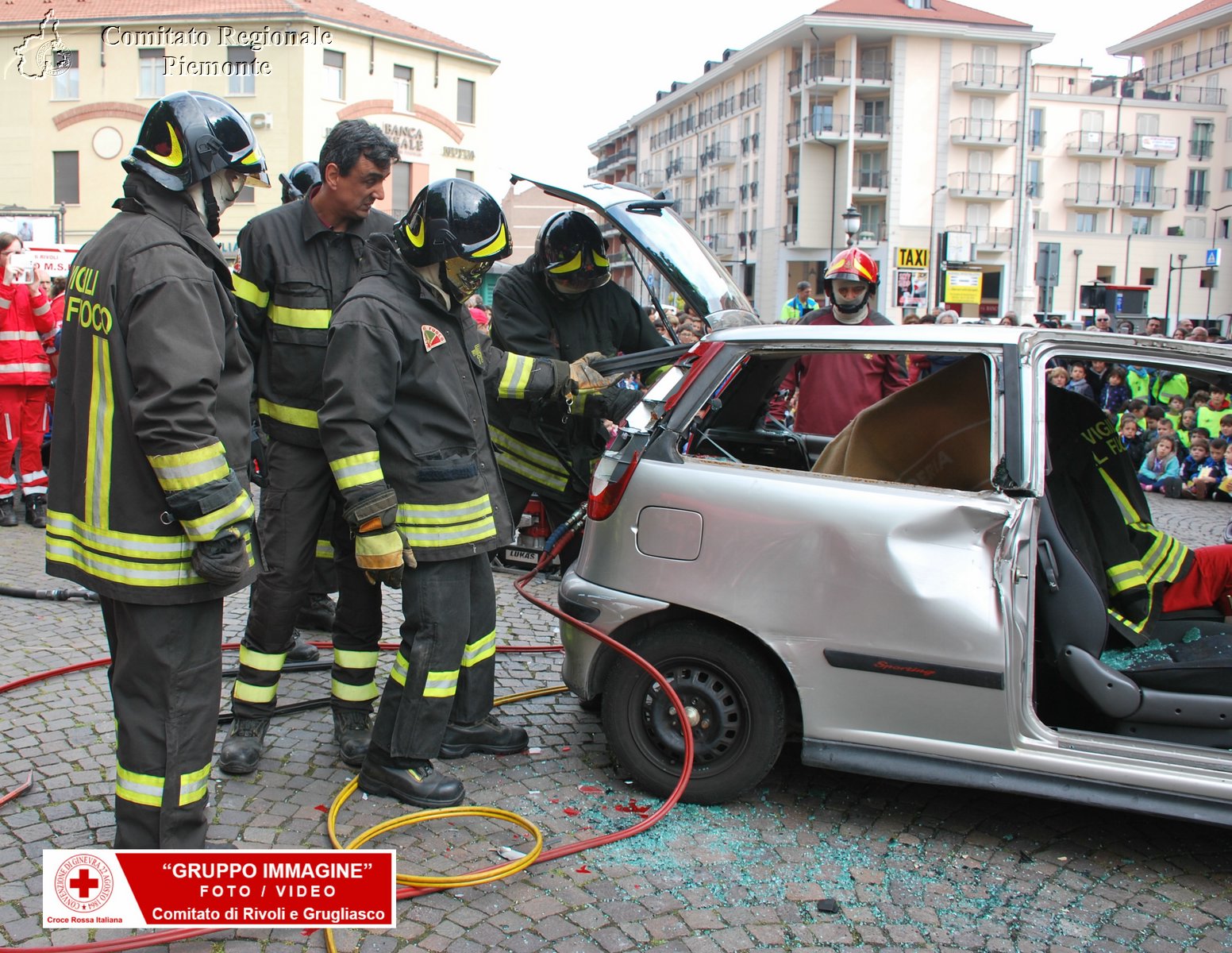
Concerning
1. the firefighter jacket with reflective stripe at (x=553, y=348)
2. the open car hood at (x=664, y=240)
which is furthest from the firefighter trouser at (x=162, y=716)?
the open car hood at (x=664, y=240)

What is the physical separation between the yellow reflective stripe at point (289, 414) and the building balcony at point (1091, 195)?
62.7 metres

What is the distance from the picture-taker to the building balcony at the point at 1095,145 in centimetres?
5900

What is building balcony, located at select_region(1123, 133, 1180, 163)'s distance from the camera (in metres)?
59.2

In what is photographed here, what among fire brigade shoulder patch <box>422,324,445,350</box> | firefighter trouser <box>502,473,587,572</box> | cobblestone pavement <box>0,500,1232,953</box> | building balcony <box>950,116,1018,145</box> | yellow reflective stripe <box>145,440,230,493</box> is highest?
building balcony <box>950,116,1018,145</box>

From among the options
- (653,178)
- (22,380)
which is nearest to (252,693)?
(22,380)

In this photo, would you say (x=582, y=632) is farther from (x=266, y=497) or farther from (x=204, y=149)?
(x=204, y=149)

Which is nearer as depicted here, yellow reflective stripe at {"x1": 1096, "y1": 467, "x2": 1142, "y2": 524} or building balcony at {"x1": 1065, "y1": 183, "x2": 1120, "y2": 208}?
yellow reflective stripe at {"x1": 1096, "y1": 467, "x2": 1142, "y2": 524}

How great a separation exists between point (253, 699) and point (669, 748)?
4.93ft

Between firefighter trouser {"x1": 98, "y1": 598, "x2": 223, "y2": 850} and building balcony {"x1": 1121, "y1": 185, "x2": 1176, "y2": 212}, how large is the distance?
6499cm

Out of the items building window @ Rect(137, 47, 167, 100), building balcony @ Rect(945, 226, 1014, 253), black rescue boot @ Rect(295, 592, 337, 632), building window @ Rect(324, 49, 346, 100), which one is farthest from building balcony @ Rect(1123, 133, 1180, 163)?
black rescue boot @ Rect(295, 592, 337, 632)

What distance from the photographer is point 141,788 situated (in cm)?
284

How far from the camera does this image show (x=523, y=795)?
3.64 meters

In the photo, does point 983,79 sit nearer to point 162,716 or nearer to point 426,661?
point 426,661

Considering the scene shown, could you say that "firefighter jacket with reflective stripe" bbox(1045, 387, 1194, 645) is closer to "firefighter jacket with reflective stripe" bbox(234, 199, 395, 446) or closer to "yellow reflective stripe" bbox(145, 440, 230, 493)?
"firefighter jacket with reflective stripe" bbox(234, 199, 395, 446)
